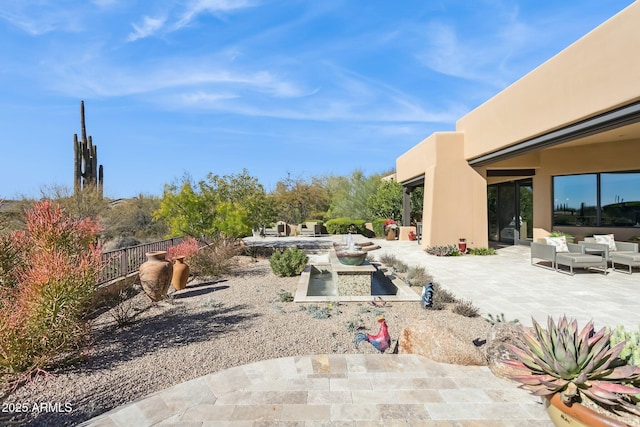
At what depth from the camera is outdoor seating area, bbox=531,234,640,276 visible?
7719mm

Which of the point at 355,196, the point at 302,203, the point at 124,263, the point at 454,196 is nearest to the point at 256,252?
the point at 124,263

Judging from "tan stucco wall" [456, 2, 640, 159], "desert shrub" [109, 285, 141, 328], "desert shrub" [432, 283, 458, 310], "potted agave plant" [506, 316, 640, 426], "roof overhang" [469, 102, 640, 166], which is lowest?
"desert shrub" [109, 285, 141, 328]

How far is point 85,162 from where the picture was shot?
1656 centimetres

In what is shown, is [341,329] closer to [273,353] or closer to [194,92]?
[273,353]

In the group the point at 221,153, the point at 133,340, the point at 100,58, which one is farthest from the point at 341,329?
the point at 221,153

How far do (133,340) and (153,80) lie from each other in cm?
790

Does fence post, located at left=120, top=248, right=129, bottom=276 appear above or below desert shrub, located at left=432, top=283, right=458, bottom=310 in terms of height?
above

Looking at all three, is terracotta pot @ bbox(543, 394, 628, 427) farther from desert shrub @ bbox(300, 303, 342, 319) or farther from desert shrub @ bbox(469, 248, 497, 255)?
desert shrub @ bbox(469, 248, 497, 255)

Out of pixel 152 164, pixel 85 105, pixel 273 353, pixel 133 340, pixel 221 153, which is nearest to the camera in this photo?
pixel 273 353

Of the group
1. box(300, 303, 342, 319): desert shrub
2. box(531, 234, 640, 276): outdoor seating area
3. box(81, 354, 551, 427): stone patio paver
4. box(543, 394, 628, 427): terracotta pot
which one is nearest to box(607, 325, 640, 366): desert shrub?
box(543, 394, 628, 427): terracotta pot

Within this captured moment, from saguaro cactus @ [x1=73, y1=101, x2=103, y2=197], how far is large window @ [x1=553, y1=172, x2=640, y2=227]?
19563mm

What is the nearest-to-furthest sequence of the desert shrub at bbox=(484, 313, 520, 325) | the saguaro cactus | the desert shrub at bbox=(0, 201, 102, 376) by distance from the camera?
1. the desert shrub at bbox=(0, 201, 102, 376)
2. the desert shrub at bbox=(484, 313, 520, 325)
3. the saguaro cactus

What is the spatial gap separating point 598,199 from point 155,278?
12922 millimetres

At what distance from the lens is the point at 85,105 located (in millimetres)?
16781
